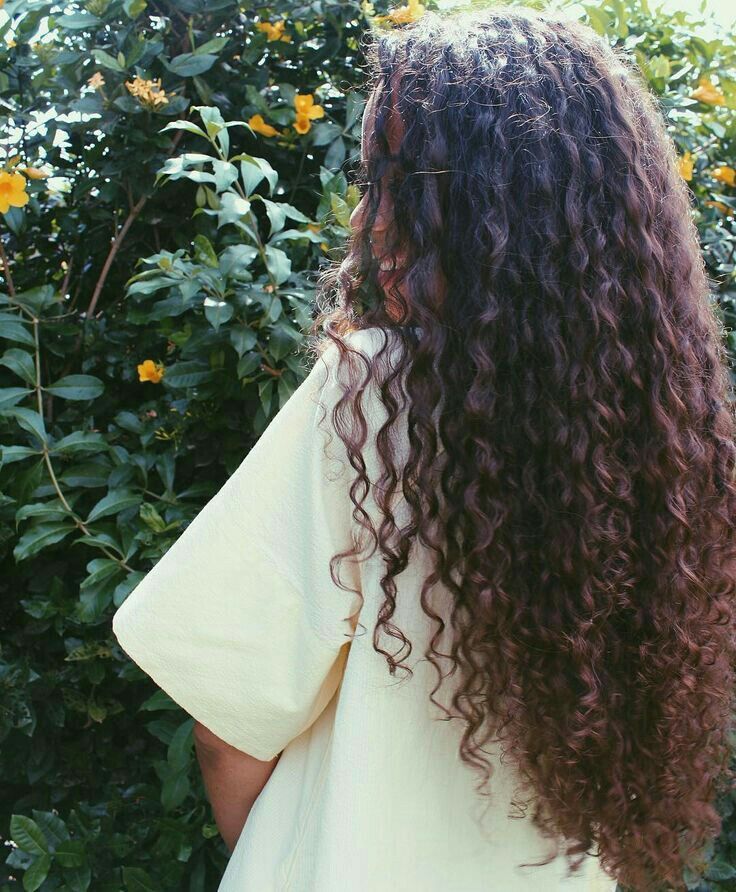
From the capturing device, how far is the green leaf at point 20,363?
163 centimetres

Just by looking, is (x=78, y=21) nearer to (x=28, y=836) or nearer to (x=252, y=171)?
(x=252, y=171)

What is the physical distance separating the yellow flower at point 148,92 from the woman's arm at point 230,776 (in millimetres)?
1053

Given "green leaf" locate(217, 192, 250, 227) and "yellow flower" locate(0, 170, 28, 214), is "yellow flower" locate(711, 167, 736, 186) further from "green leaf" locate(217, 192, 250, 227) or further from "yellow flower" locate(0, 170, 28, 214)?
"yellow flower" locate(0, 170, 28, 214)

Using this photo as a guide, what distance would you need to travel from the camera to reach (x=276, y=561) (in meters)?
0.95

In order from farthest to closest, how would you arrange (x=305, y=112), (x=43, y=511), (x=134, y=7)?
(x=305, y=112), (x=134, y=7), (x=43, y=511)

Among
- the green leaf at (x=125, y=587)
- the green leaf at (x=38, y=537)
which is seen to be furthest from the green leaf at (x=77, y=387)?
the green leaf at (x=125, y=587)

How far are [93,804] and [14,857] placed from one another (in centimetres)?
21

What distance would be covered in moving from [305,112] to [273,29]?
18 centimetres

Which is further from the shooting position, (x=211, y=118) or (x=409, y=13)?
(x=409, y=13)

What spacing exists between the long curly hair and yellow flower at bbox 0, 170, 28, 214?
846 millimetres

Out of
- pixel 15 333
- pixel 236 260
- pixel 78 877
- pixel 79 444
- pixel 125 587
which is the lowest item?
pixel 78 877

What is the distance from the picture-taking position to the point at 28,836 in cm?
161

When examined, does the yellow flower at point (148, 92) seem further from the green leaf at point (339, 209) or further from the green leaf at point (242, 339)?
the green leaf at point (242, 339)

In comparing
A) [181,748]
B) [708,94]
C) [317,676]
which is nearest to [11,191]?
[181,748]
